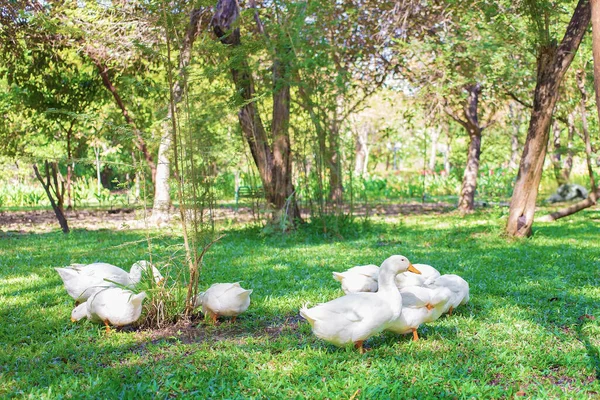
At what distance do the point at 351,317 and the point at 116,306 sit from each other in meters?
1.75

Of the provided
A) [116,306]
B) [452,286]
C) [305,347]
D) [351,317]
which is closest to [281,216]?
[452,286]

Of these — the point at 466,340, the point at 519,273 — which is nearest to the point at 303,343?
the point at 466,340

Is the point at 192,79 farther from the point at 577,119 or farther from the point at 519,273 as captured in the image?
the point at 577,119

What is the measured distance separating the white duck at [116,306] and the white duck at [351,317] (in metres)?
1.34

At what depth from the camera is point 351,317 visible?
358 cm

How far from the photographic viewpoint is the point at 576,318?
4.56 m

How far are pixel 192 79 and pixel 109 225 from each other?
8.26 metres

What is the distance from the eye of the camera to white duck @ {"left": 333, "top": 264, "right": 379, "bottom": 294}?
15.1ft

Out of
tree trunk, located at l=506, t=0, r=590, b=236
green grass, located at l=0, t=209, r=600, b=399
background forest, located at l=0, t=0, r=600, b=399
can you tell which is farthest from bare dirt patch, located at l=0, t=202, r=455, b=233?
green grass, located at l=0, t=209, r=600, b=399

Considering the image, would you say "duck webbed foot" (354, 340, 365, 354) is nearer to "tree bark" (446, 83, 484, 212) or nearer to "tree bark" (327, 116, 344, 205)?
"tree bark" (327, 116, 344, 205)

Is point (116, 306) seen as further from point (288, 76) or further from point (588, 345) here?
point (288, 76)

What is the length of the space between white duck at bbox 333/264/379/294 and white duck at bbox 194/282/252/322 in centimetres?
78

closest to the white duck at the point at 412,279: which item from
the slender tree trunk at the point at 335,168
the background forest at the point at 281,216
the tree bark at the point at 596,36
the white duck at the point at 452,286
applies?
the white duck at the point at 452,286

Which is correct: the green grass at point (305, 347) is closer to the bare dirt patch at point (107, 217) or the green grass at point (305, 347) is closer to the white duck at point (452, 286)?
the white duck at point (452, 286)
